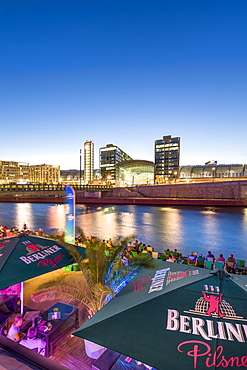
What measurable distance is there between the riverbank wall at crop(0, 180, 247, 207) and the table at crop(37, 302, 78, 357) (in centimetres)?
4799

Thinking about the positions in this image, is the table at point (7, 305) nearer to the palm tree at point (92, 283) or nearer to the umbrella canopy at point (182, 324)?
the palm tree at point (92, 283)

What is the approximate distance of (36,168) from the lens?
189 metres

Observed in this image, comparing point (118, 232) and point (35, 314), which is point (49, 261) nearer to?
point (35, 314)

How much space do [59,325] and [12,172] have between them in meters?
196

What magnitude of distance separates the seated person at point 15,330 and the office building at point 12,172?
584ft

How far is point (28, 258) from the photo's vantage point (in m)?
5.20

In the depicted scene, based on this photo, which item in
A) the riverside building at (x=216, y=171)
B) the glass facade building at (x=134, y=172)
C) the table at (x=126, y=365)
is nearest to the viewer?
the table at (x=126, y=365)

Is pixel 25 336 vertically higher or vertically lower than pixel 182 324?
lower

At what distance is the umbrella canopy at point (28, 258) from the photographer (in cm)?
461

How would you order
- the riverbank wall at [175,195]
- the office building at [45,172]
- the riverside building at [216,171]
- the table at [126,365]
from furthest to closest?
the office building at [45,172] → the riverside building at [216,171] → the riverbank wall at [175,195] → the table at [126,365]

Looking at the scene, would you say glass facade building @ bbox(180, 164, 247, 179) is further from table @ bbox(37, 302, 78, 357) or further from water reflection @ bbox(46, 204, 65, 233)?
table @ bbox(37, 302, 78, 357)

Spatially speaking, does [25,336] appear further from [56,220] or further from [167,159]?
[167,159]

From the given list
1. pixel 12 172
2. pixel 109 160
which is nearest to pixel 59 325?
pixel 109 160

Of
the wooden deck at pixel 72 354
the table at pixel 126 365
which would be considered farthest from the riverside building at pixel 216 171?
the table at pixel 126 365
